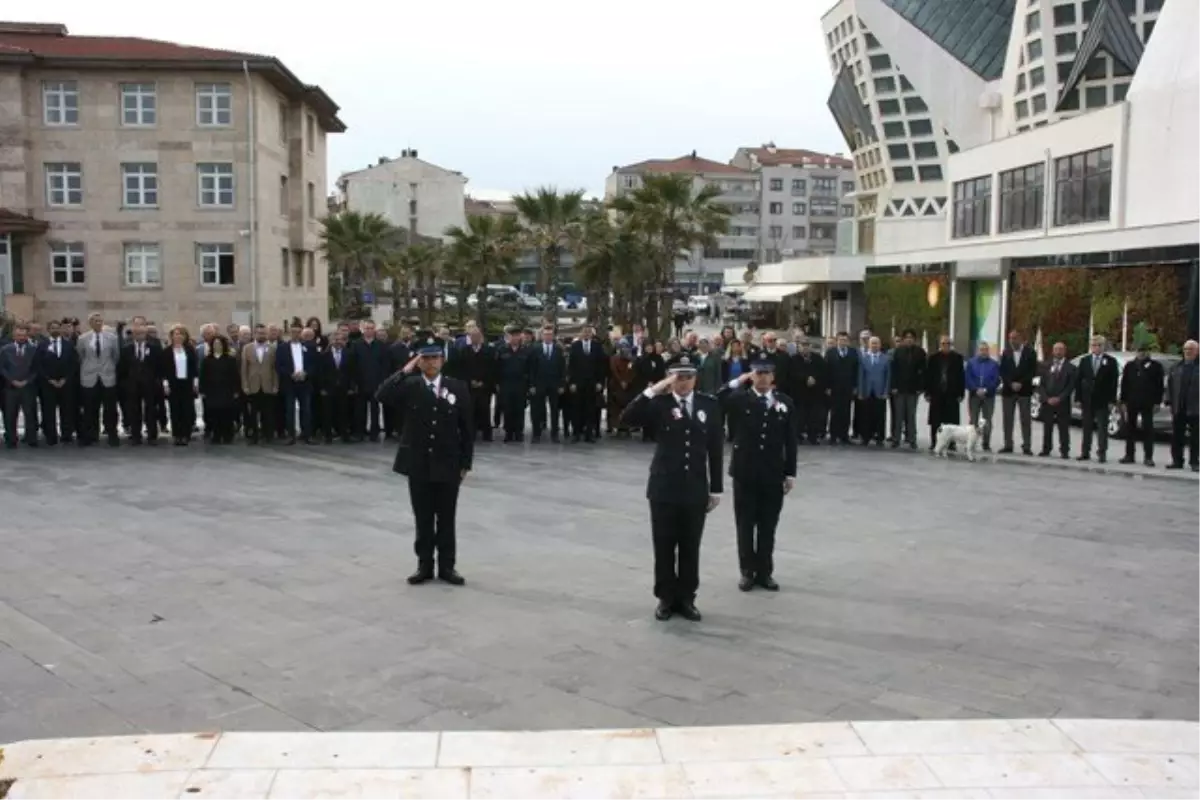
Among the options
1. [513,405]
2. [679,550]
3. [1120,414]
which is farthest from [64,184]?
[679,550]

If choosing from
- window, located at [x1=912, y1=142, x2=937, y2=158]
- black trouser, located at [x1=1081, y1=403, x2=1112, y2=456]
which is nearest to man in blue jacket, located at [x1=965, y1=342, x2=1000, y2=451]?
black trouser, located at [x1=1081, y1=403, x2=1112, y2=456]

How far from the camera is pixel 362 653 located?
6.87m

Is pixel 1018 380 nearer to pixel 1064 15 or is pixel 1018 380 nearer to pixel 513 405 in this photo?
pixel 513 405

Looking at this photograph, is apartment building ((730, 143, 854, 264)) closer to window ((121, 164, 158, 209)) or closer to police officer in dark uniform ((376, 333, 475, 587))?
window ((121, 164, 158, 209))

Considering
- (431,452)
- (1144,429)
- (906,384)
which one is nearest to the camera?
(431,452)

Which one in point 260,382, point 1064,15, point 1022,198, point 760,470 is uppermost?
point 1064,15

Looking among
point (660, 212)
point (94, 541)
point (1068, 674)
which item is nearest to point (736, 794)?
point (1068, 674)

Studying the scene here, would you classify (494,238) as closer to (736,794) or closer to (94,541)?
(94,541)

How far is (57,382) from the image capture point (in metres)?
16.0

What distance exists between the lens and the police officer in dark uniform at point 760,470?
8.56 m

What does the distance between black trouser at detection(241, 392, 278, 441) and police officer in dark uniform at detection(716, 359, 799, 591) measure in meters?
10.2

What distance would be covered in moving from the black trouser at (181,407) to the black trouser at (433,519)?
925cm

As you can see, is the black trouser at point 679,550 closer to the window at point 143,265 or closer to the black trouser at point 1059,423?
the black trouser at point 1059,423

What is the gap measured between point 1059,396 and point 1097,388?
1.75 ft
